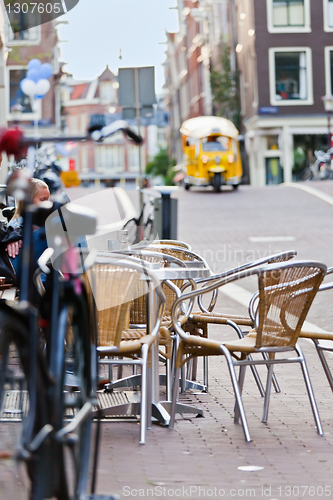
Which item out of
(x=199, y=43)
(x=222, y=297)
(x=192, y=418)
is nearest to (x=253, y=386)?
(x=192, y=418)

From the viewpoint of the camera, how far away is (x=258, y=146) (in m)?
45.7

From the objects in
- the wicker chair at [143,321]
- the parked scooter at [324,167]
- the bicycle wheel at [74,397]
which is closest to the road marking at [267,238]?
the wicker chair at [143,321]

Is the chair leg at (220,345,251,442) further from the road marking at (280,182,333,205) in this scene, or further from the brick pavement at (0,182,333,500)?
the road marking at (280,182,333,205)

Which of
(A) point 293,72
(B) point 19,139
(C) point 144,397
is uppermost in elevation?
(A) point 293,72

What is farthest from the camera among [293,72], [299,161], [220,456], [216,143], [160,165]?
Result: [160,165]

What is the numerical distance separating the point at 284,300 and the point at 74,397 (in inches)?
67.7

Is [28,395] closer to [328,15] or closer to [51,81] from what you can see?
[51,81]

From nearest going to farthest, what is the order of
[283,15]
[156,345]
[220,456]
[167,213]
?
[220,456]
[156,345]
[167,213]
[283,15]

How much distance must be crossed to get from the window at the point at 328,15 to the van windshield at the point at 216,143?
14626mm

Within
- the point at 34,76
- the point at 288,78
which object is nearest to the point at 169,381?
the point at 34,76

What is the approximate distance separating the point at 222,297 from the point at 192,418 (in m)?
6.80

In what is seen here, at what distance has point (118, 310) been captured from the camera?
4.88m

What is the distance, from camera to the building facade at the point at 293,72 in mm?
44125

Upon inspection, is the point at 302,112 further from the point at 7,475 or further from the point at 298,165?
the point at 7,475
